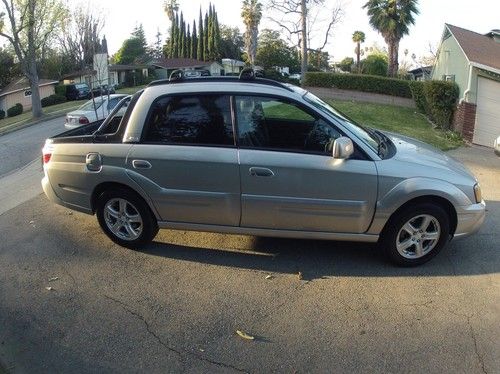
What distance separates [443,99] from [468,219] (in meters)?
13.5

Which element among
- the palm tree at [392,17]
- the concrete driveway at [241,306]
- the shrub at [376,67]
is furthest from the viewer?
the shrub at [376,67]

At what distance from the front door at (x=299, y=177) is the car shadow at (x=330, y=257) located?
0.40 meters

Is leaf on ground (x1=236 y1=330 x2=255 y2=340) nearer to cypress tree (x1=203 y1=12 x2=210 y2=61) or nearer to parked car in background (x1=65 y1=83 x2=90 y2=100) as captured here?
parked car in background (x1=65 y1=83 x2=90 y2=100)

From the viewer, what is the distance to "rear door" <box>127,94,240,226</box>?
4527 millimetres

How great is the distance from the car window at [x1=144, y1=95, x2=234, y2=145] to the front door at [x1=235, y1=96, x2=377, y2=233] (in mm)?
149

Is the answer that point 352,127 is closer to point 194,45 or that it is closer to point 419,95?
point 419,95

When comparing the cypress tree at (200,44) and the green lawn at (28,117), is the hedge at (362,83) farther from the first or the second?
the cypress tree at (200,44)

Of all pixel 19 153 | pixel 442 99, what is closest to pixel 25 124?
pixel 19 153

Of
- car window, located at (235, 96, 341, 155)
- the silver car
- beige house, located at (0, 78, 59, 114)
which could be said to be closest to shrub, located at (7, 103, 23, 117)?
beige house, located at (0, 78, 59, 114)

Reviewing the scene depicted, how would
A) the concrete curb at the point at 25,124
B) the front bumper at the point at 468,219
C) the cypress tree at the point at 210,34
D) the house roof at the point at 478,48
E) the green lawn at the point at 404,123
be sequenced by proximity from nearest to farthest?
the front bumper at the point at 468,219
the green lawn at the point at 404,123
the house roof at the point at 478,48
the concrete curb at the point at 25,124
the cypress tree at the point at 210,34

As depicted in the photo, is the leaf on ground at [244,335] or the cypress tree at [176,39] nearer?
the leaf on ground at [244,335]

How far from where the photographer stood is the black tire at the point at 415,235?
4.42 metres

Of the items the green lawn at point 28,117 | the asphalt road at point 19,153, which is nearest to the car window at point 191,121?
the asphalt road at point 19,153

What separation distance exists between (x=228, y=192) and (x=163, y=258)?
1026 mm
